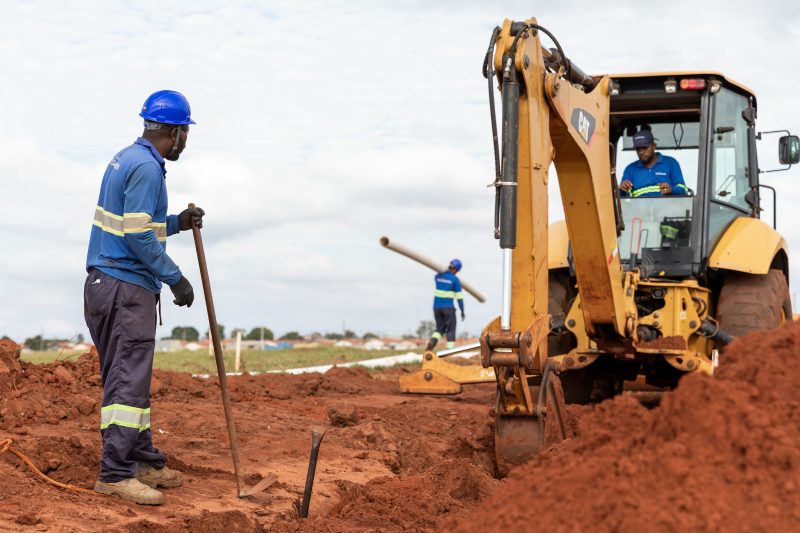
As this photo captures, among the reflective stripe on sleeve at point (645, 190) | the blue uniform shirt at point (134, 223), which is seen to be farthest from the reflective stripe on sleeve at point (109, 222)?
the reflective stripe on sleeve at point (645, 190)

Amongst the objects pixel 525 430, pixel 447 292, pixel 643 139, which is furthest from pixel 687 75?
pixel 447 292

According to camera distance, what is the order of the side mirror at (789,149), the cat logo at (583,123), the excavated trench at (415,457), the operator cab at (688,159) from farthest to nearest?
the side mirror at (789,149), the operator cab at (688,159), the cat logo at (583,123), the excavated trench at (415,457)

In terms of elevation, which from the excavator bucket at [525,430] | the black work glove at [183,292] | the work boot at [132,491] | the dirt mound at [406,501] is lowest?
the dirt mound at [406,501]

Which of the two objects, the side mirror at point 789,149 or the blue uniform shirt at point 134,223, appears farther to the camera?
the side mirror at point 789,149

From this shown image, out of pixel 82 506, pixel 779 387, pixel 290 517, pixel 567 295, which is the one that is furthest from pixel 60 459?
pixel 567 295

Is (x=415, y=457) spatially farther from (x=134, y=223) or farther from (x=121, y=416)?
(x=134, y=223)

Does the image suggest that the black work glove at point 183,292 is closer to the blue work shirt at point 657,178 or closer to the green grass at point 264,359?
the blue work shirt at point 657,178

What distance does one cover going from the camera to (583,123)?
7.66 m

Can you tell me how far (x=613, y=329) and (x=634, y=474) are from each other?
15.5ft

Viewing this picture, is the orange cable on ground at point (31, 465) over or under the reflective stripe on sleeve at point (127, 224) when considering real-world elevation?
under

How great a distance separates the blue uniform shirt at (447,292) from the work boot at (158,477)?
13908 millimetres

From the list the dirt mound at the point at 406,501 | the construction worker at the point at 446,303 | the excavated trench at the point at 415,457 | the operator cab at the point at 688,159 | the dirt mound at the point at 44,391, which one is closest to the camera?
the excavated trench at the point at 415,457

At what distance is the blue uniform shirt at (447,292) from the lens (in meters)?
20.1

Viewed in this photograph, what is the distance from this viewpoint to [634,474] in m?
3.65
